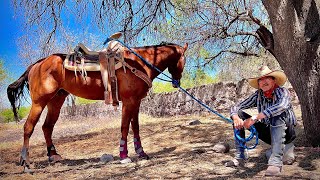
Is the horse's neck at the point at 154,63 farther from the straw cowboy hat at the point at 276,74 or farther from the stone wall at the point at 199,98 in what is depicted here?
the stone wall at the point at 199,98

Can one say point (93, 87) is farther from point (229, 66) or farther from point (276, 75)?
point (229, 66)

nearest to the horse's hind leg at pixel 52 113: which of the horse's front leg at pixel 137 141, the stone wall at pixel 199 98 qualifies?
the horse's front leg at pixel 137 141

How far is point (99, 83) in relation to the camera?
462 centimetres

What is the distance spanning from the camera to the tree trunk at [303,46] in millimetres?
3955

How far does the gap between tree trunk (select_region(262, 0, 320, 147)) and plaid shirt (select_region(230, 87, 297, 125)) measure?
3.36 feet

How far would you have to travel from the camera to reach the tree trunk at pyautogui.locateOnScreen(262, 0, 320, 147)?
3955 millimetres

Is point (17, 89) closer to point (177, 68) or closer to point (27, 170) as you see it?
point (27, 170)

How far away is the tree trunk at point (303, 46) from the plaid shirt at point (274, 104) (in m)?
1.03

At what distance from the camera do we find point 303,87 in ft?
13.3

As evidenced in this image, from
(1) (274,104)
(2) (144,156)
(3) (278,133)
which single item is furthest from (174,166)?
(1) (274,104)

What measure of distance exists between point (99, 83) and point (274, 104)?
8.92 ft

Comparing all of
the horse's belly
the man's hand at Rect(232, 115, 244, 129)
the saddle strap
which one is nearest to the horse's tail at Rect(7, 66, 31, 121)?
the horse's belly

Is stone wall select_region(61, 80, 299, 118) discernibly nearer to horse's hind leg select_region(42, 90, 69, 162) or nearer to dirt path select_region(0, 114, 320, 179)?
dirt path select_region(0, 114, 320, 179)

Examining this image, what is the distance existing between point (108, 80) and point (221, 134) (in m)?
3.03
